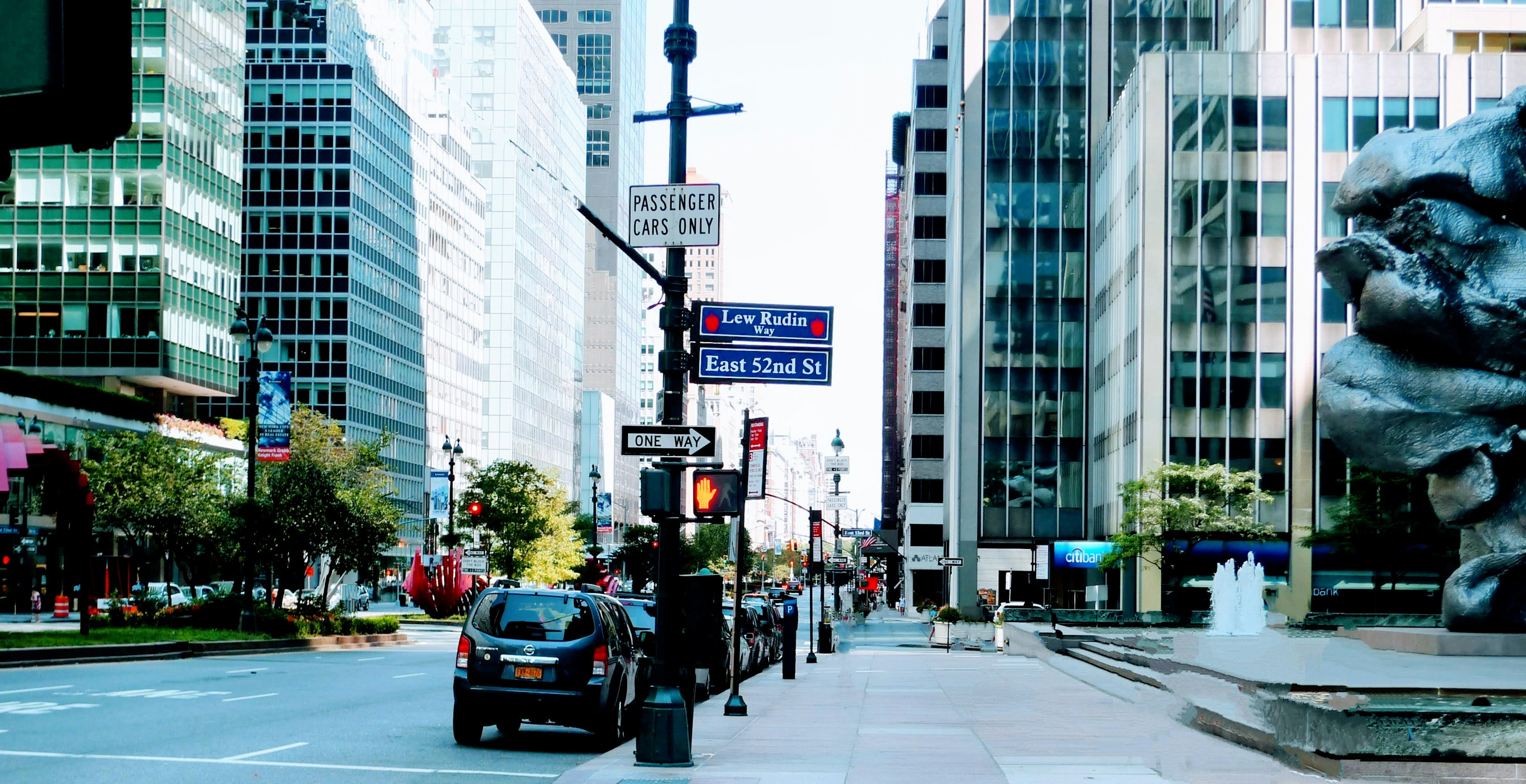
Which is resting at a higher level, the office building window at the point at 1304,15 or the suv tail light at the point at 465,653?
the office building window at the point at 1304,15

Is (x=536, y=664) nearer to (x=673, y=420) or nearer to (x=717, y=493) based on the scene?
(x=717, y=493)

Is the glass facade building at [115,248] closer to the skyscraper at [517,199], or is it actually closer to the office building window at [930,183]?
the office building window at [930,183]

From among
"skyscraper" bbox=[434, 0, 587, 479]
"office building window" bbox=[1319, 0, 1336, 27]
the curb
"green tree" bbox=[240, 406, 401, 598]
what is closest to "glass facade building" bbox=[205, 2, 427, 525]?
"skyscraper" bbox=[434, 0, 587, 479]

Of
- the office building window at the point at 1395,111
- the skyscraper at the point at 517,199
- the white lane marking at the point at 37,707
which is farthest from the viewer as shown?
the skyscraper at the point at 517,199

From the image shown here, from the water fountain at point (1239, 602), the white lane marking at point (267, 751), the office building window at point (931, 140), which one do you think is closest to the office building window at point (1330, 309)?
the water fountain at point (1239, 602)

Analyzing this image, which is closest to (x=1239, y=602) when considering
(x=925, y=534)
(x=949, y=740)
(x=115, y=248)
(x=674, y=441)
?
(x=949, y=740)

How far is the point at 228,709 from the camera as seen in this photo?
66.0 feet

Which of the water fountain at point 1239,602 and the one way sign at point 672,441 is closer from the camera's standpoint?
the one way sign at point 672,441

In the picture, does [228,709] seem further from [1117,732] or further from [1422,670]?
[1422,670]

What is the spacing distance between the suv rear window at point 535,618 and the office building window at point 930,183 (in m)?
95.8

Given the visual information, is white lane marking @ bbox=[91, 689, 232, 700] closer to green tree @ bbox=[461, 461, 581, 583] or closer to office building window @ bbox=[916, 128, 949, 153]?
green tree @ bbox=[461, 461, 581, 583]

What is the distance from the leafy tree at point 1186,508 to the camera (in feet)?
199

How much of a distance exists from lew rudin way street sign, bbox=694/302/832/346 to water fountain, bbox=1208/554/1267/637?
34140 millimetres

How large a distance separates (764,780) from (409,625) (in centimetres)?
→ 4849
